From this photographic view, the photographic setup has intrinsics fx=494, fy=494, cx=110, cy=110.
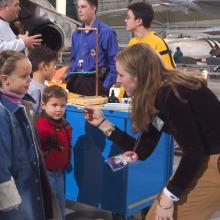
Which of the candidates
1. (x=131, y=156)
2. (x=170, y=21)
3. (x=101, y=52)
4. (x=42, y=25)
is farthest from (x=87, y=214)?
(x=170, y=21)

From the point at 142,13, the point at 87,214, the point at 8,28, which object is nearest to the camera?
the point at 8,28

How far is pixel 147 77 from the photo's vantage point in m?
2.54

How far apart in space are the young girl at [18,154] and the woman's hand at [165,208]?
0.71 m

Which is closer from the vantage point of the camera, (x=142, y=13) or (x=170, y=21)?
(x=142, y=13)

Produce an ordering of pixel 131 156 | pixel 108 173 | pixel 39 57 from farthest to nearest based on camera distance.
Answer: pixel 108 173
pixel 39 57
pixel 131 156

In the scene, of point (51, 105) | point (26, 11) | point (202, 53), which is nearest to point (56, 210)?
point (51, 105)

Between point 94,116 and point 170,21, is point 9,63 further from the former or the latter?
point 170,21

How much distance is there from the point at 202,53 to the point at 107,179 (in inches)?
1260

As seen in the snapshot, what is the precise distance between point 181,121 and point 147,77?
0.33m

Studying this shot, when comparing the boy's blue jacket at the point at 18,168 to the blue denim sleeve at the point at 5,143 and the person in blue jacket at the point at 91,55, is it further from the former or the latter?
the person in blue jacket at the point at 91,55

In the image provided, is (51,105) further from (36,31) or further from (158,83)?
(36,31)

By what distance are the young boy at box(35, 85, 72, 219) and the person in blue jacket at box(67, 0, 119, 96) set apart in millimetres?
1393

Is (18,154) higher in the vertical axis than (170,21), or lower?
higher

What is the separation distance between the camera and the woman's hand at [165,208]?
248 centimetres
